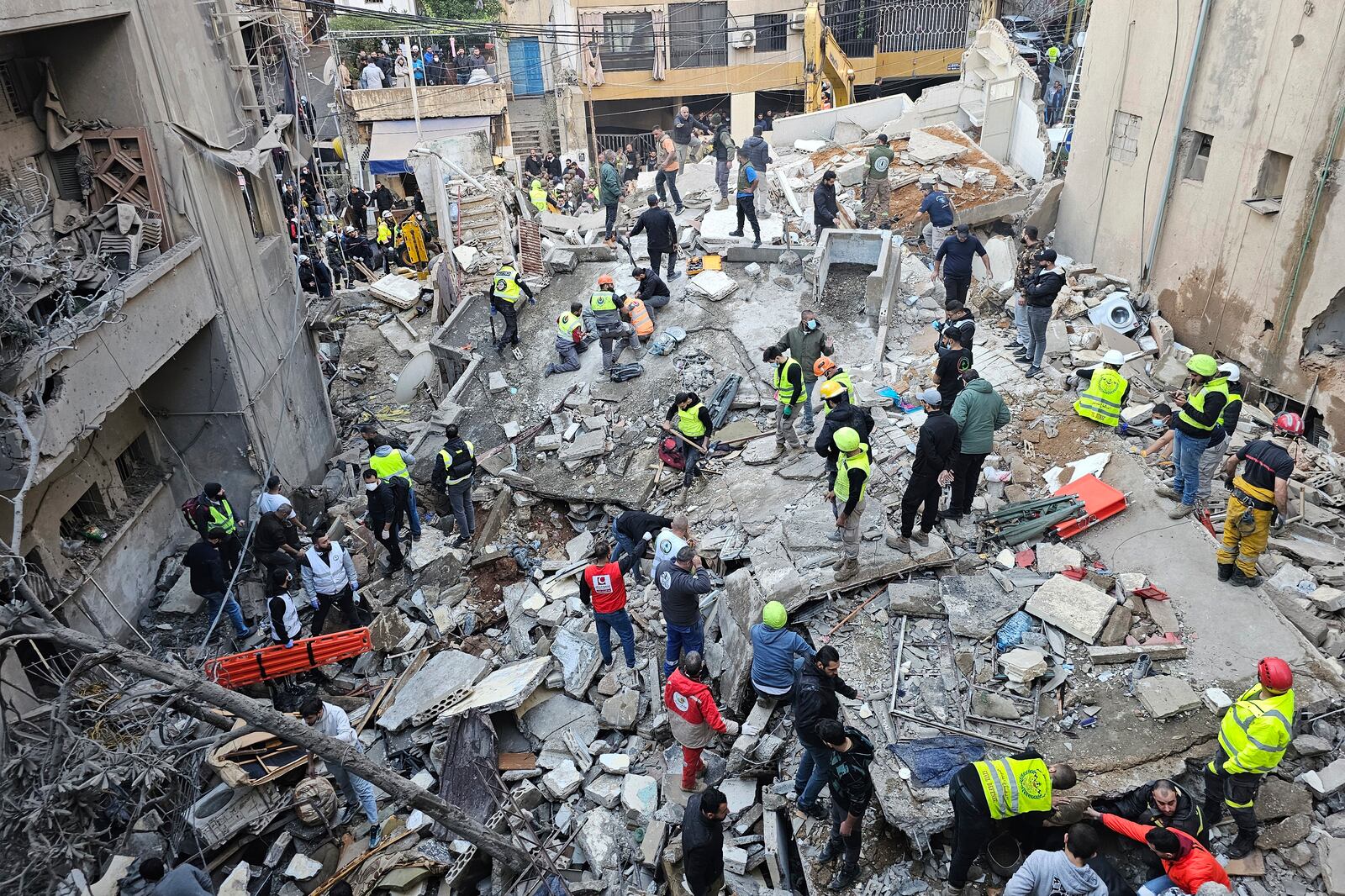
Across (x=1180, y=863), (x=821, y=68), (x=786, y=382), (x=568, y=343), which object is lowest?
(x=568, y=343)

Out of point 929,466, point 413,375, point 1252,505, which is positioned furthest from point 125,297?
point 1252,505

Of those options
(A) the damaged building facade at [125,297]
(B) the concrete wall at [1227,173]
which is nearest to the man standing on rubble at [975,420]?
(B) the concrete wall at [1227,173]

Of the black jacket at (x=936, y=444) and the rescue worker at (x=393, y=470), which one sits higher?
the black jacket at (x=936, y=444)

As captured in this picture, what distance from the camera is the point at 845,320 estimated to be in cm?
1366

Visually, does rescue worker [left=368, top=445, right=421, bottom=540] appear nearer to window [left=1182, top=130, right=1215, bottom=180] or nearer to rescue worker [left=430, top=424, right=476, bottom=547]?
rescue worker [left=430, top=424, right=476, bottom=547]

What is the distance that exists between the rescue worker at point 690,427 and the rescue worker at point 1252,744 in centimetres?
598

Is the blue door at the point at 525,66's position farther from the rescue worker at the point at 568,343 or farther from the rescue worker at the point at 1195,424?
the rescue worker at the point at 1195,424

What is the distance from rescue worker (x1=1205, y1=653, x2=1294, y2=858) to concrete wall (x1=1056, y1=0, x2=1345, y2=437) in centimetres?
660

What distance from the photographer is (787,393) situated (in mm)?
10219

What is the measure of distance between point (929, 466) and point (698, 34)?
2657 centimetres

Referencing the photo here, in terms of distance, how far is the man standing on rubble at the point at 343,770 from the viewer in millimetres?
7086

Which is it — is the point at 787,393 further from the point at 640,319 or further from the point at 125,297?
the point at 125,297

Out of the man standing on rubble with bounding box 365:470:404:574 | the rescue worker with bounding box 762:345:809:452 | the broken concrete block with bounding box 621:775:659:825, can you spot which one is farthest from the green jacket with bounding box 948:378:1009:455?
the man standing on rubble with bounding box 365:470:404:574

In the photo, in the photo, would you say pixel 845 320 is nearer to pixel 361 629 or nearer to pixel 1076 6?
pixel 361 629
